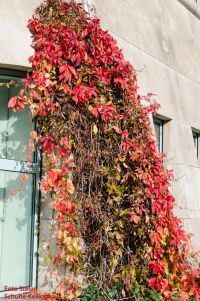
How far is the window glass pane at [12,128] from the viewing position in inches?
158

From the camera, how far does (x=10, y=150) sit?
402 centimetres

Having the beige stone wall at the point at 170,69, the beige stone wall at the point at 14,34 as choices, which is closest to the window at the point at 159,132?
Result: the beige stone wall at the point at 170,69

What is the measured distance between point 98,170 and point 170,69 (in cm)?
276

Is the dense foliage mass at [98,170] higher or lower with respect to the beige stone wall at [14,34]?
lower

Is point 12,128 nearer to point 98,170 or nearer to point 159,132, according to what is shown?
point 98,170

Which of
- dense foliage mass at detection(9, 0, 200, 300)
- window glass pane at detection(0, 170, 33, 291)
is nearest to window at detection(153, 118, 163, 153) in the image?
dense foliage mass at detection(9, 0, 200, 300)

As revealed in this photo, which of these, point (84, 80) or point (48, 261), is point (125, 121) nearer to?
point (84, 80)

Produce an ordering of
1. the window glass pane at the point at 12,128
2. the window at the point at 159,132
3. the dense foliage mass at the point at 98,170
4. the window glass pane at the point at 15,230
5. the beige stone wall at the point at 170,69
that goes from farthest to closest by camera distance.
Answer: the window at the point at 159,132, the beige stone wall at the point at 170,69, the window glass pane at the point at 12,128, the window glass pane at the point at 15,230, the dense foliage mass at the point at 98,170

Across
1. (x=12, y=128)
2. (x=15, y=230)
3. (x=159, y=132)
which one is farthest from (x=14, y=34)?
(x=159, y=132)

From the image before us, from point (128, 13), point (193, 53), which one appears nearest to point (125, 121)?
point (128, 13)

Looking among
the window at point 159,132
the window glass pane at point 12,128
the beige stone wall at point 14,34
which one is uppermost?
the beige stone wall at point 14,34

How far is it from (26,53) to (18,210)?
1.52 m

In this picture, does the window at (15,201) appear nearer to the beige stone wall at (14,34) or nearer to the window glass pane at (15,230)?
the window glass pane at (15,230)

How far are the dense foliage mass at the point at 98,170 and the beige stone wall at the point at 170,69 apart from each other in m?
1.12
